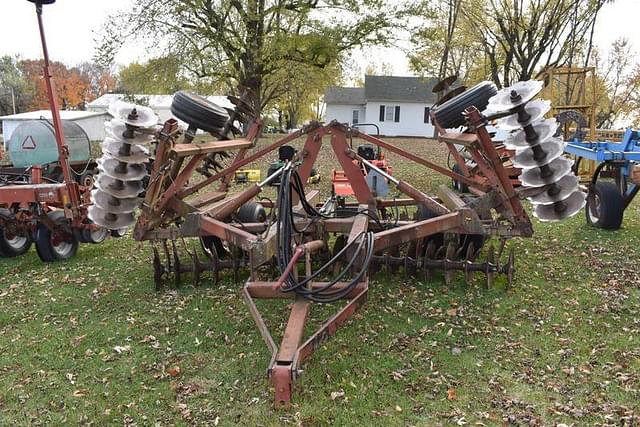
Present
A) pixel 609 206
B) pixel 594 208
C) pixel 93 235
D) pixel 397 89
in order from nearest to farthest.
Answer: pixel 93 235 → pixel 609 206 → pixel 594 208 → pixel 397 89

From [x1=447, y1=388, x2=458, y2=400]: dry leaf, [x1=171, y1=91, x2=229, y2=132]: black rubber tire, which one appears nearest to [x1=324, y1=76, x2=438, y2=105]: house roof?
[x1=171, y1=91, x2=229, y2=132]: black rubber tire

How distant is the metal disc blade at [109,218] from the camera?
17.1 feet

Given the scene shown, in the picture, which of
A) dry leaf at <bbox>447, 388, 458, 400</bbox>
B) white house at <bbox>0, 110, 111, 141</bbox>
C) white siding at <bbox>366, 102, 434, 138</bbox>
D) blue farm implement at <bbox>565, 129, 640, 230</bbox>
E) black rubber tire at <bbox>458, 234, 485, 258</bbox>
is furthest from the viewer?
white siding at <bbox>366, 102, 434, 138</bbox>

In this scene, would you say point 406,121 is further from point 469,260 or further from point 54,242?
point 469,260

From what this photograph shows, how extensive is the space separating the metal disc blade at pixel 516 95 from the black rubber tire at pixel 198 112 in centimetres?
326

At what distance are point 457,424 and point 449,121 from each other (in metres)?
3.45

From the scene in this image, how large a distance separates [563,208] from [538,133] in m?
0.79

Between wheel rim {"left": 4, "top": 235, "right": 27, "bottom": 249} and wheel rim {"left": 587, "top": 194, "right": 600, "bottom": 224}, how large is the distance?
8.31m

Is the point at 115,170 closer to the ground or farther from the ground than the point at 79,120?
farther from the ground

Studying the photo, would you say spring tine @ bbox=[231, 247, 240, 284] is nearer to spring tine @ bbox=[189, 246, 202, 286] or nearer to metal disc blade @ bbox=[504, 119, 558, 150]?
spring tine @ bbox=[189, 246, 202, 286]

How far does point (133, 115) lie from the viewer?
503 centimetres

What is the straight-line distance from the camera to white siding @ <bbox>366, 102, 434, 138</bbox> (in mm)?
42531

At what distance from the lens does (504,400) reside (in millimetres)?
3502

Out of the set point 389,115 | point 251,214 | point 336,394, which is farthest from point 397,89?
point 336,394
